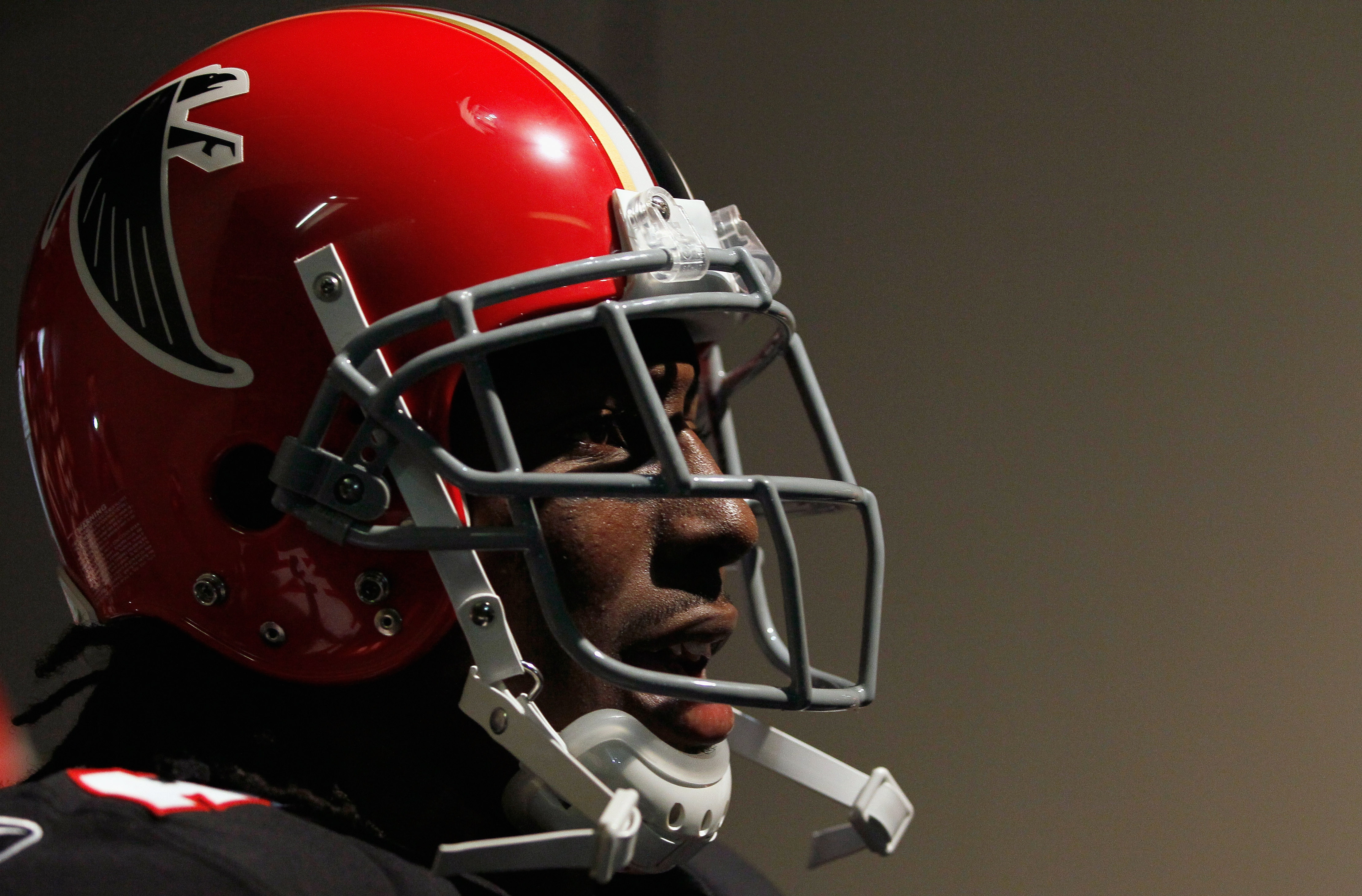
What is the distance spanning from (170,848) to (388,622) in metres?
0.21

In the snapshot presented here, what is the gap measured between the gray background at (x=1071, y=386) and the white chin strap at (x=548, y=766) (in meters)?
0.67

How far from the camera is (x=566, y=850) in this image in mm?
741

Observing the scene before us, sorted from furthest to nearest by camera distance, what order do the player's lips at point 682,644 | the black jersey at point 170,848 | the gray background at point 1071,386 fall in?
the gray background at point 1071,386 → the player's lips at point 682,644 → the black jersey at point 170,848

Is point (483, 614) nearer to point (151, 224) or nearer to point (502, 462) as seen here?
point (502, 462)

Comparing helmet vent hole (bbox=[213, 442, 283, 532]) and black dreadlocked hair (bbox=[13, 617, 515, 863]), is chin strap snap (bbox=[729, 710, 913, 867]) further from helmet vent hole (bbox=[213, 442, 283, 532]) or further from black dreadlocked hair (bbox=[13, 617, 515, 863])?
helmet vent hole (bbox=[213, 442, 283, 532])

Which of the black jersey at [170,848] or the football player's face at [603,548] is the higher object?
the football player's face at [603,548]

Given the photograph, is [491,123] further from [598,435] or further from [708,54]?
[708,54]

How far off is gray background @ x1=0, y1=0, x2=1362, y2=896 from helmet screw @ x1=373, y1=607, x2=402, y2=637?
789mm

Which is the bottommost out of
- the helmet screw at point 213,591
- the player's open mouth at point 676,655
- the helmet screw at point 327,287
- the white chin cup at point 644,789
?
the white chin cup at point 644,789

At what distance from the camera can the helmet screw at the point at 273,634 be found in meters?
0.80

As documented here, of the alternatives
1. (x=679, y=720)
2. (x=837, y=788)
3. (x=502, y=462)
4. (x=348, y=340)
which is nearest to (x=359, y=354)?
(x=348, y=340)

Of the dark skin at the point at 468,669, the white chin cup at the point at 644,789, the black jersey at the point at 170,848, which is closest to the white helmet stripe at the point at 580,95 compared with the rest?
the dark skin at the point at 468,669

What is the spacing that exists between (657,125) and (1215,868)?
44.6 inches

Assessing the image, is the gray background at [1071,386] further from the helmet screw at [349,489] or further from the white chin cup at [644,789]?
the helmet screw at [349,489]
